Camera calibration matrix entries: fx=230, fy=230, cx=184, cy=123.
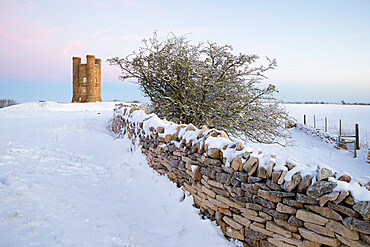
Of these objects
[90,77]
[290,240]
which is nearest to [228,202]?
[290,240]

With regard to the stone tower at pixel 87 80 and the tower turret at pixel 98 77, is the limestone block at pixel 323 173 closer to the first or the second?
the stone tower at pixel 87 80

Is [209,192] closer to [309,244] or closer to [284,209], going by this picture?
[284,209]

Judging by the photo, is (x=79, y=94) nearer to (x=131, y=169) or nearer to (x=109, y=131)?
(x=109, y=131)

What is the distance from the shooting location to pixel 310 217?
223 centimetres

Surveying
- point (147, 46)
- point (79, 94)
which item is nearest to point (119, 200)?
point (147, 46)

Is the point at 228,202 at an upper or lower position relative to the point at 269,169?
lower

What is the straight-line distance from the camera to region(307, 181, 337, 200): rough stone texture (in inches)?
83.5

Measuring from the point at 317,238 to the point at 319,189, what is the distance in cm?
48

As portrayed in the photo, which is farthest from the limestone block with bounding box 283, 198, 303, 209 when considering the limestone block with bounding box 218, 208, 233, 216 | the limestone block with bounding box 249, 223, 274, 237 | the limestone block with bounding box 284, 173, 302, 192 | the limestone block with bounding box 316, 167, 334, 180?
the limestone block with bounding box 218, 208, 233, 216

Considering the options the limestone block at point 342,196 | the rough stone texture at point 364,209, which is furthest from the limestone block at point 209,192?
the rough stone texture at point 364,209

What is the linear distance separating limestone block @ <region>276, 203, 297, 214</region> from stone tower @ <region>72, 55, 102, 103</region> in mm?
27232

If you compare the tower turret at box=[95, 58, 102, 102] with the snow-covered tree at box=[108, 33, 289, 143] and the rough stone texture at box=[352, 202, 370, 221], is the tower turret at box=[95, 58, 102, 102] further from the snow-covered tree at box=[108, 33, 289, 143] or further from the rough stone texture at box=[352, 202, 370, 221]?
the rough stone texture at box=[352, 202, 370, 221]

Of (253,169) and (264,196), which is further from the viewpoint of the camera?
(253,169)

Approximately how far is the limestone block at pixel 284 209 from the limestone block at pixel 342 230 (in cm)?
31
